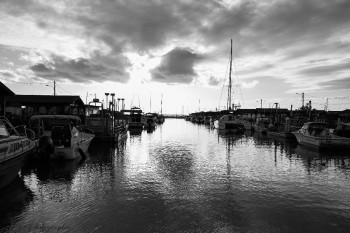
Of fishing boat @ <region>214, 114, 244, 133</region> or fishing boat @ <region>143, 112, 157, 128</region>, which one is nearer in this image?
fishing boat @ <region>214, 114, 244, 133</region>

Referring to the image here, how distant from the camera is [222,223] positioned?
893cm

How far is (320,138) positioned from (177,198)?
2197 cm

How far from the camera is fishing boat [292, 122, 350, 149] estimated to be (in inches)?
1069

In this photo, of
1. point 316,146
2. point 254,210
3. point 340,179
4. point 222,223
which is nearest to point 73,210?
point 222,223

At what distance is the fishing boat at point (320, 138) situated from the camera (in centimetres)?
2714

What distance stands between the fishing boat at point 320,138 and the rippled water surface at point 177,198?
846 centimetres

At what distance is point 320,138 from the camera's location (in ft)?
89.5

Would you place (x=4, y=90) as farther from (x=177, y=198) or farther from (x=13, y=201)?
(x=177, y=198)

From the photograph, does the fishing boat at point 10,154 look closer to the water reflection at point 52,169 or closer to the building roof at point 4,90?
the water reflection at point 52,169

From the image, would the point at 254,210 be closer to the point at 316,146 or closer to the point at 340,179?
the point at 340,179

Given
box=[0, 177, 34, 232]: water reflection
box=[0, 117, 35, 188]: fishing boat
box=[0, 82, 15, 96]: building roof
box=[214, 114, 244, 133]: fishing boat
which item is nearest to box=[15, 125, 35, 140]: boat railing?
box=[0, 117, 35, 188]: fishing boat

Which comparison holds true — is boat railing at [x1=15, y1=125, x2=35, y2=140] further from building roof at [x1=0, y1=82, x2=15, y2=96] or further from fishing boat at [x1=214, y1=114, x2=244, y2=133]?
fishing boat at [x1=214, y1=114, x2=244, y2=133]

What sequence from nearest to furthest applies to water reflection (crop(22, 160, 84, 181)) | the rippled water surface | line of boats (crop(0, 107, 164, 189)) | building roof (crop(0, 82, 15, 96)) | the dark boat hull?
the rippled water surface
the dark boat hull
line of boats (crop(0, 107, 164, 189))
water reflection (crop(22, 160, 84, 181))
building roof (crop(0, 82, 15, 96))

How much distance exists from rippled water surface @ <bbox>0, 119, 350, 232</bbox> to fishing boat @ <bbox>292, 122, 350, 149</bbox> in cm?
846
